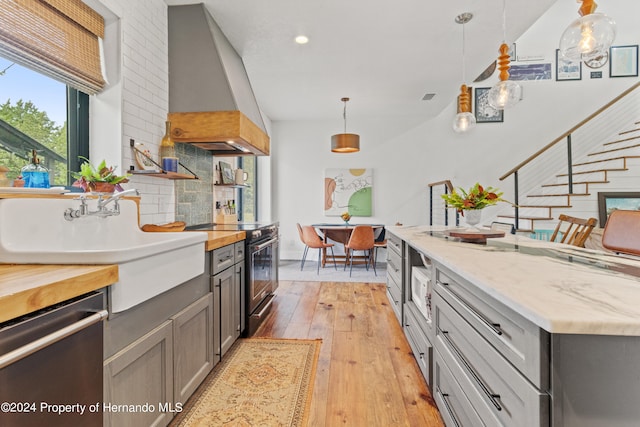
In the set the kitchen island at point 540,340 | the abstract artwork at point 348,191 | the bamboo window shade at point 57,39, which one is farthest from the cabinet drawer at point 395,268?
the abstract artwork at point 348,191

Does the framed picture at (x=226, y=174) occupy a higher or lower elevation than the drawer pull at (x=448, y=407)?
higher

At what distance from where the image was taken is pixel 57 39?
162cm

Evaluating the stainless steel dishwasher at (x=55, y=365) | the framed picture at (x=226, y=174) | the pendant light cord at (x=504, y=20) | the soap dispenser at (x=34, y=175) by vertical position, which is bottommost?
the stainless steel dishwasher at (x=55, y=365)

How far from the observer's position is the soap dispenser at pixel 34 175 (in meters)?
1.39

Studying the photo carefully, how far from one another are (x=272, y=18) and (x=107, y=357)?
8.97ft

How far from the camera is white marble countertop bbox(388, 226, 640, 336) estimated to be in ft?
2.24

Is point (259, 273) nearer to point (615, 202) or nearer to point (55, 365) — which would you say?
point (55, 365)

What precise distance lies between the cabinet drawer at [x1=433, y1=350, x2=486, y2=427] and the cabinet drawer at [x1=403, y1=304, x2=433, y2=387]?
9 centimetres

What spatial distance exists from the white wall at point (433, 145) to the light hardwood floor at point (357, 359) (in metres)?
2.51

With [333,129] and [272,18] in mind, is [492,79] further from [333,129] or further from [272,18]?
[272,18]

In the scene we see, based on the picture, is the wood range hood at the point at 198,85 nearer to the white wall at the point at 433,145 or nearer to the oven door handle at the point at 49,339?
the oven door handle at the point at 49,339

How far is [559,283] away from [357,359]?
151cm

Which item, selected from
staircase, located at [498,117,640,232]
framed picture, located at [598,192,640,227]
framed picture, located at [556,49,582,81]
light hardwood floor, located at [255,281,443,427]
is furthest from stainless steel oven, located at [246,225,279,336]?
framed picture, located at [556,49,582,81]

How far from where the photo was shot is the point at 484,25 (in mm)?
2764
